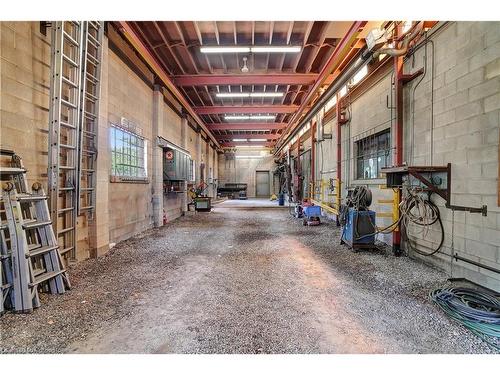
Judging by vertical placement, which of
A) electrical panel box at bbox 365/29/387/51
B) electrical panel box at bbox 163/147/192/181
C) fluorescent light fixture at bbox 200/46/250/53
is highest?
fluorescent light fixture at bbox 200/46/250/53

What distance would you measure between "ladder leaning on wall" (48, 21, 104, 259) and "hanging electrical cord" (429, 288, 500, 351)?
4557 millimetres

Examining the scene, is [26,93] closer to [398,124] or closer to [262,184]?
[398,124]

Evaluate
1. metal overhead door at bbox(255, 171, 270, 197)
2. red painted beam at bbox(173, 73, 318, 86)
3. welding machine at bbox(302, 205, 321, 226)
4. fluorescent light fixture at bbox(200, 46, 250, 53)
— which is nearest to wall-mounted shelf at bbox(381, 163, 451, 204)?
welding machine at bbox(302, 205, 321, 226)

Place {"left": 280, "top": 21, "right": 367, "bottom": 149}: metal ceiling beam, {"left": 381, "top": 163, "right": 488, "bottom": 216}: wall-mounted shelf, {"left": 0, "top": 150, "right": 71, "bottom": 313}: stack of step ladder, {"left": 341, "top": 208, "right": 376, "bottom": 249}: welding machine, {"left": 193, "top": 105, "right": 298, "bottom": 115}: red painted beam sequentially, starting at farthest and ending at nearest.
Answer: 1. {"left": 193, "top": 105, "right": 298, "bottom": 115}: red painted beam
2. {"left": 280, "top": 21, "right": 367, "bottom": 149}: metal ceiling beam
3. {"left": 341, "top": 208, "right": 376, "bottom": 249}: welding machine
4. {"left": 381, "top": 163, "right": 488, "bottom": 216}: wall-mounted shelf
5. {"left": 0, "top": 150, "right": 71, "bottom": 313}: stack of step ladder

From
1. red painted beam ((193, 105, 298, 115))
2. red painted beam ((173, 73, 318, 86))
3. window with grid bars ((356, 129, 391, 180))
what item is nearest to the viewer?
window with grid bars ((356, 129, 391, 180))

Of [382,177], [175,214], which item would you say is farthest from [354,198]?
[175,214]

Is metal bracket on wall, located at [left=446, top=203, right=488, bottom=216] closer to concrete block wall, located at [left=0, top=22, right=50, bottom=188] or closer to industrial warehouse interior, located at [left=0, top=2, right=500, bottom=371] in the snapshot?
industrial warehouse interior, located at [left=0, top=2, right=500, bottom=371]

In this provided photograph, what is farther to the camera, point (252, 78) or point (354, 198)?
point (252, 78)

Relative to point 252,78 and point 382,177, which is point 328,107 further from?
point 382,177

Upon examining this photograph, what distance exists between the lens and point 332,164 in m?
8.33

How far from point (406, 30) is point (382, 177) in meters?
2.67

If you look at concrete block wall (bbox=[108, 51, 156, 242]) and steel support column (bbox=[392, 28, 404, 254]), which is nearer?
steel support column (bbox=[392, 28, 404, 254])

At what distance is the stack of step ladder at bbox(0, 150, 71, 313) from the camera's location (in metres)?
2.31

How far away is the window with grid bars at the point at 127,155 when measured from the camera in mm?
5027
